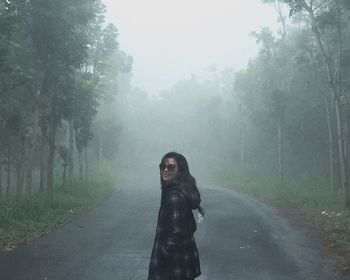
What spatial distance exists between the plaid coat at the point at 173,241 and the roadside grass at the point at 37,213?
7.06m

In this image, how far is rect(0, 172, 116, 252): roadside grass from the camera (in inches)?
459

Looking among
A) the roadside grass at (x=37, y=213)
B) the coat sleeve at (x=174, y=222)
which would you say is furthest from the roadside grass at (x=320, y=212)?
the roadside grass at (x=37, y=213)

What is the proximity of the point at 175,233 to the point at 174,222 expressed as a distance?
4.1 inches

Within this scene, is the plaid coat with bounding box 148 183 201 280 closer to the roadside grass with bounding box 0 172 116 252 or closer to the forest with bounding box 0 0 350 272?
the roadside grass with bounding box 0 172 116 252

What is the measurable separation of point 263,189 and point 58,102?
12920mm

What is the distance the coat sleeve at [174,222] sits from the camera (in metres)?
4.23

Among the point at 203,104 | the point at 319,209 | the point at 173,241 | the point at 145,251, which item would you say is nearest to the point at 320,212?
the point at 319,209

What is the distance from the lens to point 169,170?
4469 mm

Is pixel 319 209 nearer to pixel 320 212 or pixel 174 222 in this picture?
pixel 320 212

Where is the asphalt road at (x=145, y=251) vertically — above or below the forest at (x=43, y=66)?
below

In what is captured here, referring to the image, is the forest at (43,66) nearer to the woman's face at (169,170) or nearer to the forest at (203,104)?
the forest at (203,104)

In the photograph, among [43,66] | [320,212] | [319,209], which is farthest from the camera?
[43,66]

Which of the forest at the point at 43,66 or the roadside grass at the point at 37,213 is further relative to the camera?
the forest at the point at 43,66

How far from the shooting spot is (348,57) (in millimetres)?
22500
